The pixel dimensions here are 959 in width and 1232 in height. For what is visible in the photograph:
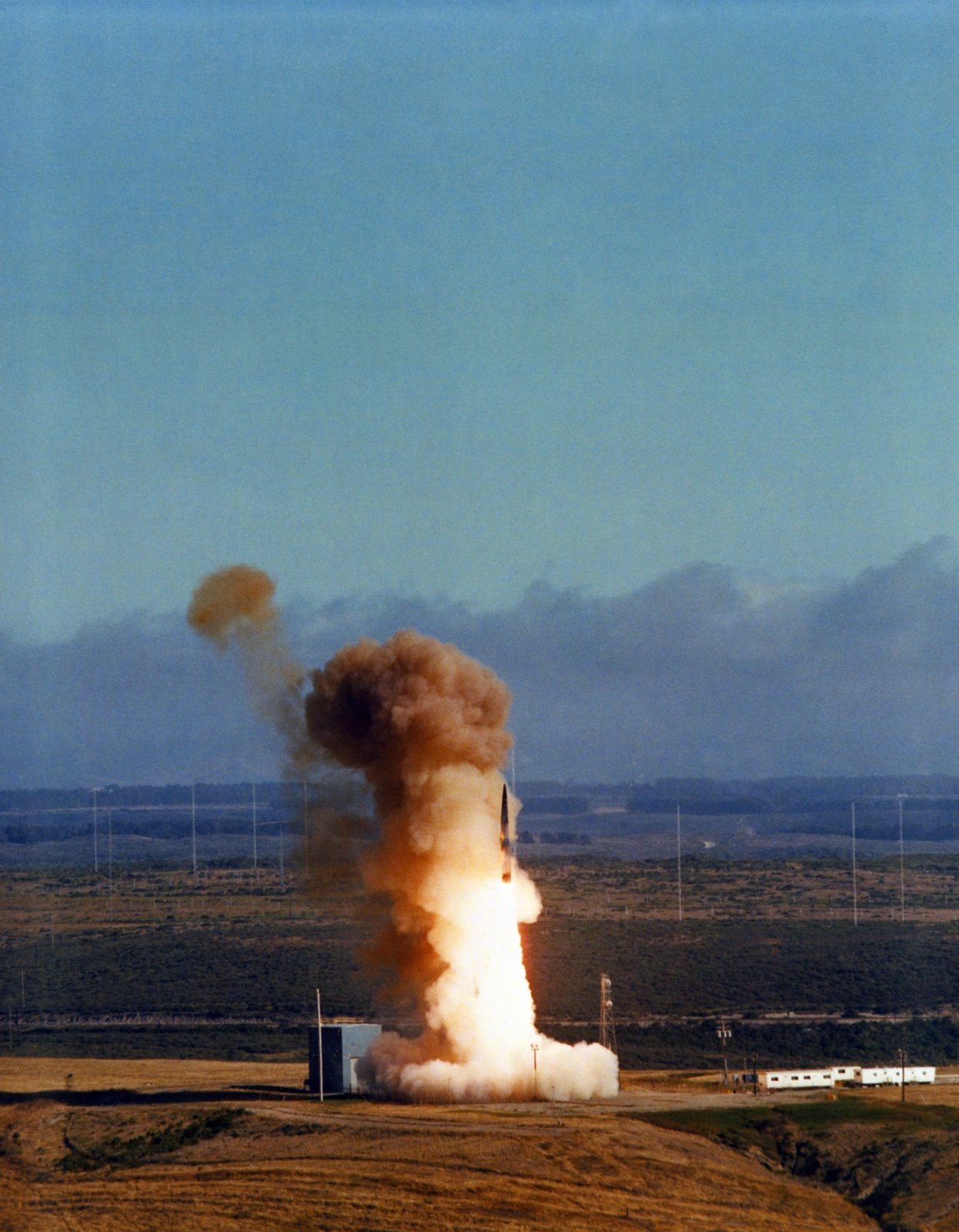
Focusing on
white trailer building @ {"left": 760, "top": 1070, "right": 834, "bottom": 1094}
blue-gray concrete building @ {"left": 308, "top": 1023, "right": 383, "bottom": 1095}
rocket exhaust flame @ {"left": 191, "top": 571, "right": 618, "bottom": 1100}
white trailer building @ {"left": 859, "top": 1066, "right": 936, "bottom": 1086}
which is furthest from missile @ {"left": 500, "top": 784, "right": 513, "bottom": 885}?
white trailer building @ {"left": 859, "top": 1066, "right": 936, "bottom": 1086}

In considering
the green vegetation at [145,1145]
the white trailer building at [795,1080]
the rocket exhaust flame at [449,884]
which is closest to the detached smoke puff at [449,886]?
the rocket exhaust flame at [449,884]

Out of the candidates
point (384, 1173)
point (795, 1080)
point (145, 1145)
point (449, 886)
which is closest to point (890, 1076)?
point (795, 1080)

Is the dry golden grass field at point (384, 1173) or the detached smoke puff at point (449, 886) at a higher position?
the detached smoke puff at point (449, 886)

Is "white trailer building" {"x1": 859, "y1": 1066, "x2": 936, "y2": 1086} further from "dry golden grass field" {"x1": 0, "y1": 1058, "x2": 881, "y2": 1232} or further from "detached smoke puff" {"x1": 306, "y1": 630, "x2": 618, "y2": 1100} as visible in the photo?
"detached smoke puff" {"x1": 306, "y1": 630, "x2": 618, "y2": 1100}

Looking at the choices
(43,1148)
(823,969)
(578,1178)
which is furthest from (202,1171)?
(823,969)

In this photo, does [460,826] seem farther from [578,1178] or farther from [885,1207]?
[885,1207]

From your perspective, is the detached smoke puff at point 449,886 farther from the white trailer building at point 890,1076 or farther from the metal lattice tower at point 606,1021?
the white trailer building at point 890,1076
